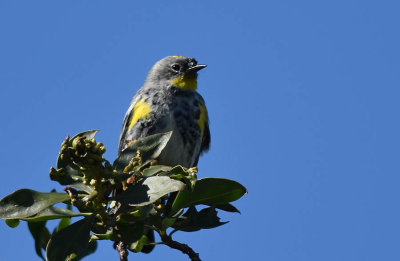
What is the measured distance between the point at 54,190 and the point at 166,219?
2.18ft

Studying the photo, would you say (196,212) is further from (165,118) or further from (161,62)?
(161,62)

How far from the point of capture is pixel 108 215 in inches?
118

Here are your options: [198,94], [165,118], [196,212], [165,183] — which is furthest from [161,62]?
[165,183]

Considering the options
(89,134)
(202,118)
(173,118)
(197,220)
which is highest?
(202,118)

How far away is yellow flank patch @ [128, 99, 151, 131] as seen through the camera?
6133mm

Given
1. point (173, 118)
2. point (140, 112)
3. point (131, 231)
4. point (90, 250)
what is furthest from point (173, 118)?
point (131, 231)

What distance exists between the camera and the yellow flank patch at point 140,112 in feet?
20.1

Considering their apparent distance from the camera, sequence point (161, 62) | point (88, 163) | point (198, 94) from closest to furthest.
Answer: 1. point (88, 163)
2. point (198, 94)
3. point (161, 62)

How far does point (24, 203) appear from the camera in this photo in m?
2.90

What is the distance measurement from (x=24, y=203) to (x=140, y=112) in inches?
132

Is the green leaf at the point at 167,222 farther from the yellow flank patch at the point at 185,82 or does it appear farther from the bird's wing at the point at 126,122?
the yellow flank patch at the point at 185,82

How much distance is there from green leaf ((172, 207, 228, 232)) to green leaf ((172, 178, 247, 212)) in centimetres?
18

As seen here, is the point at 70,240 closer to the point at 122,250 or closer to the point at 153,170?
the point at 122,250

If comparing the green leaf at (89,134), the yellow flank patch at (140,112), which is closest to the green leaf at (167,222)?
the green leaf at (89,134)
